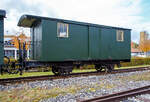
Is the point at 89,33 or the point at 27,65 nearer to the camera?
the point at 27,65

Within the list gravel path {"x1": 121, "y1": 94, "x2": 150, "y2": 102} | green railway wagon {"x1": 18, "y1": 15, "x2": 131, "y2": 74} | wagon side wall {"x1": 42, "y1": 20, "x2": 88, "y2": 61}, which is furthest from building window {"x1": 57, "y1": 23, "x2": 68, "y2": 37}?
gravel path {"x1": 121, "y1": 94, "x2": 150, "y2": 102}

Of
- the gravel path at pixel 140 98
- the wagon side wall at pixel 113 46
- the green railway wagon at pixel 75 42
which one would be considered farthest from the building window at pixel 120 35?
the gravel path at pixel 140 98

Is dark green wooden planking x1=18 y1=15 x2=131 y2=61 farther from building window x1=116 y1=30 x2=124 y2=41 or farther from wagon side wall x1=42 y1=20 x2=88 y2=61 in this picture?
building window x1=116 y1=30 x2=124 y2=41

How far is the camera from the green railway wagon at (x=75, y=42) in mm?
8164

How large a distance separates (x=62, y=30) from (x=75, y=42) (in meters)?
1.11

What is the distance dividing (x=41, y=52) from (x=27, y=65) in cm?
105

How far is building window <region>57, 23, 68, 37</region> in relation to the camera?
8492 mm

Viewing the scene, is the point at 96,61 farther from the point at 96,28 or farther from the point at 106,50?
the point at 96,28

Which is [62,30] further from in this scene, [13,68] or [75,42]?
[13,68]

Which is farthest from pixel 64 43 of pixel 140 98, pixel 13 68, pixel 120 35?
pixel 140 98

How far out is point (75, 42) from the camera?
9.03 metres

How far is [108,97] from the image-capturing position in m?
4.78

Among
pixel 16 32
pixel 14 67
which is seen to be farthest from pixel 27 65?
pixel 16 32

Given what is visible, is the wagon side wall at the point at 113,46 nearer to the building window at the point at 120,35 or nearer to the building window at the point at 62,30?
the building window at the point at 120,35
